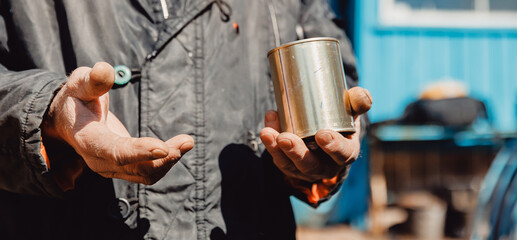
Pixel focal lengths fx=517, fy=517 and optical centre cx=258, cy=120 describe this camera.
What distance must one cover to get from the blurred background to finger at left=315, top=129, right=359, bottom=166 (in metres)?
3.15

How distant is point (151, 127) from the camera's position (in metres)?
1.24

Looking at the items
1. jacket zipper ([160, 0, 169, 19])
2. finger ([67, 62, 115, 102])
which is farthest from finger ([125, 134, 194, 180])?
jacket zipper ([160, 0, 169, 19])

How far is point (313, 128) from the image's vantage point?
1.21 meters

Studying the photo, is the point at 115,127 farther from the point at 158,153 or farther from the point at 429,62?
the point at 429,62

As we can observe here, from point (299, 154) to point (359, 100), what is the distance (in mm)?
203

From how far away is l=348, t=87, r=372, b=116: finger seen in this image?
4.02 ft

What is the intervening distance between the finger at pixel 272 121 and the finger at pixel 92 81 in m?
0.47

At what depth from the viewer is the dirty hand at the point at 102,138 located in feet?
3.07

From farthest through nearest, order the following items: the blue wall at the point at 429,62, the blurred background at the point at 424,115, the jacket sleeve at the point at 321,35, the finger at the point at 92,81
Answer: the blue wall at the point at 429,62 < the blurred background at the point at 424,115 < the jacket sleeve at the point at 321,35 < the finger at the point at 92,81

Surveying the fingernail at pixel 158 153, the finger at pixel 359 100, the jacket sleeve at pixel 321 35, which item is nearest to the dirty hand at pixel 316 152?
the finger at pixel 359 100

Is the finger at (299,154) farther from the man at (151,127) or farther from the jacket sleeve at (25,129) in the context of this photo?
the jacket sleeve at (25,129)

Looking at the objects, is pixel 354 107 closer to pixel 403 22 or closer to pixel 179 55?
pixel 179 55

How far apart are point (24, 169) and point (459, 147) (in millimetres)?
4317

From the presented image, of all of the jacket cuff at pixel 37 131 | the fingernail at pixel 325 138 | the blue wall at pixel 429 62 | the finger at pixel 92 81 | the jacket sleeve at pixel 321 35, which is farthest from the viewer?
the blue wall at pixel 429 62
